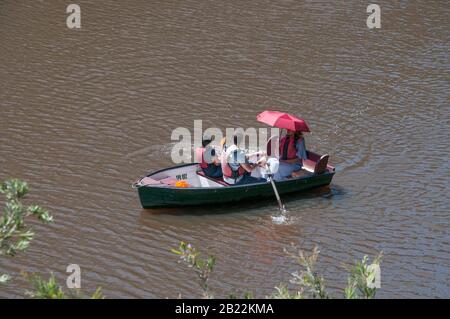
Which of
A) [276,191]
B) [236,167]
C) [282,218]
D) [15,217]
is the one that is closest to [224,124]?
[236,167]

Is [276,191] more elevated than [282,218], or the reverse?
[276,191]

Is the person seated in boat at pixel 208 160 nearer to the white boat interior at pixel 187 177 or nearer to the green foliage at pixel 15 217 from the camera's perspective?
the white boat interior at pixel 187 177

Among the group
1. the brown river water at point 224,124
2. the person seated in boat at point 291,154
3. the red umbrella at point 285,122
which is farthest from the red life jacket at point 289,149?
the brown river water at point 224,124

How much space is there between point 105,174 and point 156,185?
214cm

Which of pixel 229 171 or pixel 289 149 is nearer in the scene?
pixel 229 171

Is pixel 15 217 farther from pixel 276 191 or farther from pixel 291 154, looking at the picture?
pixel 291 154

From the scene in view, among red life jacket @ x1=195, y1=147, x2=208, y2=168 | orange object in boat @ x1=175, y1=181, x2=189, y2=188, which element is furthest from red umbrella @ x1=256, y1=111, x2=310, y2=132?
orange object in boat @ x1=175, y1=181, x2=189, y2=188

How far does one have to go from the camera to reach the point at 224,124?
1970 cm

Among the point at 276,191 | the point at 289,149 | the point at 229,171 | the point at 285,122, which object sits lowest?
the point at 276,191

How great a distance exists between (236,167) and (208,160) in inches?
22.4

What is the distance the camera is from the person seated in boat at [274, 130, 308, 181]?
17031mm

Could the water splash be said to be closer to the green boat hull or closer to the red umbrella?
the green boat hull

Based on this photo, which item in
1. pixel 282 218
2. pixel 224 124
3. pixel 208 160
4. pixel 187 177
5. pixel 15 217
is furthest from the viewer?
pixel 224 124

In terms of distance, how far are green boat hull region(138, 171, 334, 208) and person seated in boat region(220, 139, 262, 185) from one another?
0.29 meters
